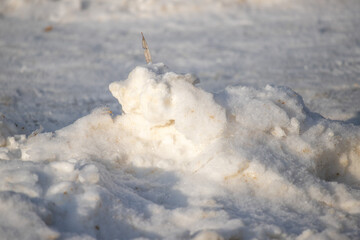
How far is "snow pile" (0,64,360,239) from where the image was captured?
0.96 meters

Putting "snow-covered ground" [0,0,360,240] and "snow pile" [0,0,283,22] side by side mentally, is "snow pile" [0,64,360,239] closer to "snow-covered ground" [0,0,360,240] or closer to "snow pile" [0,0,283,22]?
"snow-covered ground" [0,0,360,240]

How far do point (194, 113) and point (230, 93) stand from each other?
8.3 inches

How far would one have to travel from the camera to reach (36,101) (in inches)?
85.9

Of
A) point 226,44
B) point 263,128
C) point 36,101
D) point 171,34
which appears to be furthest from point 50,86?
point 263,128

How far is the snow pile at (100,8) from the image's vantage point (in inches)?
129

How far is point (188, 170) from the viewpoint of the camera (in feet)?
3.88

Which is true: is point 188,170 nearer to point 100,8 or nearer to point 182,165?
point 182,165

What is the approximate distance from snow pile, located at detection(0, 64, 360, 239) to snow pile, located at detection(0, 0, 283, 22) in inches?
86.1

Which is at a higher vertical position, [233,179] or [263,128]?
[263,128]

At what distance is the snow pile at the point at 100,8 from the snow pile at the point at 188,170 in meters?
2.19

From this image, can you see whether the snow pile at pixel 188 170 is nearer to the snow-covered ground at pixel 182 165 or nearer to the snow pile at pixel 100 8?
the snow-covered ground at pixel 182 165

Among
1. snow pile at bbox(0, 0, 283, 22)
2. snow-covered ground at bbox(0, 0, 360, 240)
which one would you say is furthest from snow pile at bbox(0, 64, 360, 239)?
snow pile at bbox(0, 0, 283, 22)

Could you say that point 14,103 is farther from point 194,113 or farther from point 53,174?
point 194,113

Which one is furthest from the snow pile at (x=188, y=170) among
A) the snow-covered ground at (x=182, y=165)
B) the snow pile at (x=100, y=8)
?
the snow pile at (x=100, y=8)
